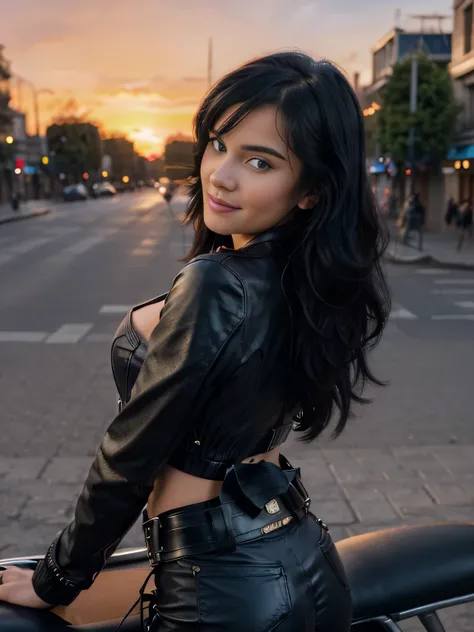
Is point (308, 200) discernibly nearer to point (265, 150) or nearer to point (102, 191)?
point (265, 150)

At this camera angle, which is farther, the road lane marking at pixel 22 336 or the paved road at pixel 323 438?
the road lane marking at pixel 22 336

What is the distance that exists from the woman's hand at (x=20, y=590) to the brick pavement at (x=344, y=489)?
7.78ft

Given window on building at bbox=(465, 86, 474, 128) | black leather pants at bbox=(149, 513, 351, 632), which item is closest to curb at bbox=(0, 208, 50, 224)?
window on building at bbox=(465, 86, 474, 128)

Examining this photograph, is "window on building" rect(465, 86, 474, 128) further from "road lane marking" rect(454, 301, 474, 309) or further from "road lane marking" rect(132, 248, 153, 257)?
"road lane marking" rect(454, 301, 474, 309)

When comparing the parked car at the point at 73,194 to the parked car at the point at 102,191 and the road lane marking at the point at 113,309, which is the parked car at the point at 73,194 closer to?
the parked car at the point at 102,191

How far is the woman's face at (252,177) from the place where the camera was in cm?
155

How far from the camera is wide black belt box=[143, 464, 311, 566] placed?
1.47 m

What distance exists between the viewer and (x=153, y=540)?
60.4 inches

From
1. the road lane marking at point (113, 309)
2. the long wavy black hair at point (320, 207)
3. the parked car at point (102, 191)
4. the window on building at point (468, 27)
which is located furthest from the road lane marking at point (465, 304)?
the parked car at point (102, 191)

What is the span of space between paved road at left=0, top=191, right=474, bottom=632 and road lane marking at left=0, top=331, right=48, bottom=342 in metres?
0.01

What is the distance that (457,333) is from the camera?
10.4 meters

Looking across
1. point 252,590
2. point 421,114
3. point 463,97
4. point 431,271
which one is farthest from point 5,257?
point 463,97

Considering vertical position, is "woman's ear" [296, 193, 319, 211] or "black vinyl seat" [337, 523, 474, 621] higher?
"woman's ear" [296, 193, 319, 211]

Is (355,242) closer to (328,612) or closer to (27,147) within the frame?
(328,612)
